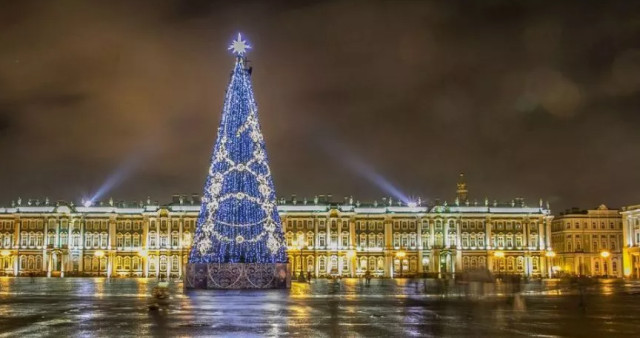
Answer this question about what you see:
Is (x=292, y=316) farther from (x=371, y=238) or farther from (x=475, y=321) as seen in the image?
(x=371, y=238)

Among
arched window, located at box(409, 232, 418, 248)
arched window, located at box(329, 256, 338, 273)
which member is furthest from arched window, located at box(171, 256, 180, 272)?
arched window, located at box(409, 232, 418, 248)

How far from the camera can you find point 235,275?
4725 centimetres

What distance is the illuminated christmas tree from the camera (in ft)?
147

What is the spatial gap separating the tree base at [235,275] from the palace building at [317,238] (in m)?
63.6

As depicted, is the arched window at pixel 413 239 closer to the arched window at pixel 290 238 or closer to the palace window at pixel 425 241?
the palace window at pixel 425 241

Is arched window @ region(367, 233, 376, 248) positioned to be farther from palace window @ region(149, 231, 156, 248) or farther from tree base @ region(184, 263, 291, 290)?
tree base @ region(184, 263, 291, 290)

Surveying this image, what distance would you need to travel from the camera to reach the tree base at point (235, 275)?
47.1 m

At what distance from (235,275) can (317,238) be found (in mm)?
68495

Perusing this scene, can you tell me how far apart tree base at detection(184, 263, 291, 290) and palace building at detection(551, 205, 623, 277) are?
8041 cm

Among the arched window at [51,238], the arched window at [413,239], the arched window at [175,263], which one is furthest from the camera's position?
the arched window at [413,239]

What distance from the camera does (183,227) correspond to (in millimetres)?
114812

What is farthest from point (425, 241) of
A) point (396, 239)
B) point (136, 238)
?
point (136, 238)

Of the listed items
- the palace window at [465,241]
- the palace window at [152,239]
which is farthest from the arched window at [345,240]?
the palace window at [152,239]

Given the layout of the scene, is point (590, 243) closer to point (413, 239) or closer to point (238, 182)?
point (413, 239)
